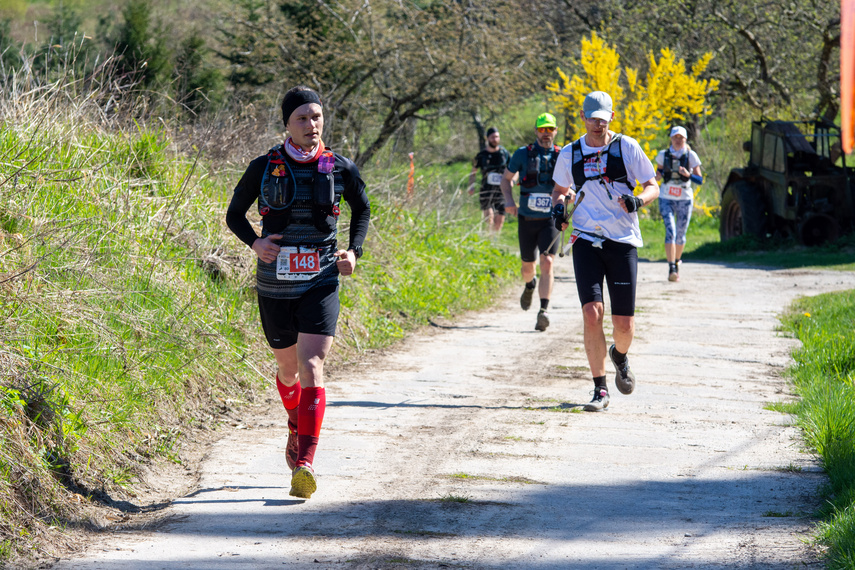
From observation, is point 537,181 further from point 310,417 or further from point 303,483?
point 303,483

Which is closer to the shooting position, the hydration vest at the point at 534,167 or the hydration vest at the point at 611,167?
the hydration vest at the point at 611,167

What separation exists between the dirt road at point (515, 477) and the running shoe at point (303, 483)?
0.06m

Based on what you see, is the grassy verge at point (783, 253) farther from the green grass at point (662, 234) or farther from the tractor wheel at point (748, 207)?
the green grass at point (662, 234)

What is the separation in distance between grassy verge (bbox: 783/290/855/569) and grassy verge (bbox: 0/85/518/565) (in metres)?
3.24

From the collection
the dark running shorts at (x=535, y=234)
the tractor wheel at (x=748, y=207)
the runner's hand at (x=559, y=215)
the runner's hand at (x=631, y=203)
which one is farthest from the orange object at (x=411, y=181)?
the tractor wheel at (x=748, y=207)

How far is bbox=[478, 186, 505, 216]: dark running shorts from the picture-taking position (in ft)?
51.2

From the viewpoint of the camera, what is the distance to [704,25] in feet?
77.0

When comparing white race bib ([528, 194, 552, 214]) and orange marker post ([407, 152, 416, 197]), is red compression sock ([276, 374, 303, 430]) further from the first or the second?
orange marker post ([407, 152, 416, 197])

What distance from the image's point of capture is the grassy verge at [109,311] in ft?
15.1

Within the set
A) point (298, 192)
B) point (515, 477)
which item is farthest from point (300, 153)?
point (515, 477)

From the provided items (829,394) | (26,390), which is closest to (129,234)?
(26,390)

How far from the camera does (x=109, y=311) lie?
19.9ft

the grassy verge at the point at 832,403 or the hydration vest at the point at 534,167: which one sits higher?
the hydration vest at the point at 534,167

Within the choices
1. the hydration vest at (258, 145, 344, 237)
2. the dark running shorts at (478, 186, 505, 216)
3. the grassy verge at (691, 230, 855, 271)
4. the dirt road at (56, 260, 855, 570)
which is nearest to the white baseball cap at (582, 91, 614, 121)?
the dirt road at (56, 260, 855, 570)
